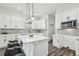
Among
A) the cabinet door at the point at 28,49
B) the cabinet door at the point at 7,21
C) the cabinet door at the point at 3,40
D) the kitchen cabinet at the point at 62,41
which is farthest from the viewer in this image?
the cabinet door at the point at 7,21

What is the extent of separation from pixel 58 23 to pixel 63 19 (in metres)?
0.52

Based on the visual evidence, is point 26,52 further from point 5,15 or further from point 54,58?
point 5,15

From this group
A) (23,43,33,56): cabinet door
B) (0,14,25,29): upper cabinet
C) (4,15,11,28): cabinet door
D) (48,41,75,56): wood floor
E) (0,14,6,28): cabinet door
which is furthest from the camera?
(4,15,11,28): cabinet door

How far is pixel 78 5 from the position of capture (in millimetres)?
4371

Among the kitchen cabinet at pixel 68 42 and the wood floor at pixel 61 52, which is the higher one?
the kitchen cabinet at pixel 68 42

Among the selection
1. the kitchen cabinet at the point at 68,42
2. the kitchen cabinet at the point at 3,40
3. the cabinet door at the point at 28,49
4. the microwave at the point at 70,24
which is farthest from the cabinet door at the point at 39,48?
the kitchen cabinet at the point at 3,40

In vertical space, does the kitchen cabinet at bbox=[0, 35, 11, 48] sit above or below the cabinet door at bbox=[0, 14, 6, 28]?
below

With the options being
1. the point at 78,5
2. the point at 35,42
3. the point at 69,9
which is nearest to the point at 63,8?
the point at 69,9

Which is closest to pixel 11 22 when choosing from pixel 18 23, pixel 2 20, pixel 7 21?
pixel 7 21

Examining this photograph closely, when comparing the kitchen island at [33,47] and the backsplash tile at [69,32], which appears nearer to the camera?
the kitchen island at [33,47]

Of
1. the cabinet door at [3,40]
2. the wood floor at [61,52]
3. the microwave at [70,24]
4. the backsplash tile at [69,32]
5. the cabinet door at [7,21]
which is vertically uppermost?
the cabinet door at [7,21]

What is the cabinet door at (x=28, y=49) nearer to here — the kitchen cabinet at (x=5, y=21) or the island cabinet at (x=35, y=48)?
the island cabinet at (x=35, y=48)

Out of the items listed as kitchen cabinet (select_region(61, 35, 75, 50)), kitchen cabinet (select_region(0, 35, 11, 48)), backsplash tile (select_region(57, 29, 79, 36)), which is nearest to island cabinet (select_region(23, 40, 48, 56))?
kitchen cabinet (select_region(61, 35, 75, 50))

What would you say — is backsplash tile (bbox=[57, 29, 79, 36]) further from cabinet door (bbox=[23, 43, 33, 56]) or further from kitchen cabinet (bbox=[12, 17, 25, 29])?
kitchen cabinet (bbox=[12, 17, 25, 29])
